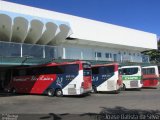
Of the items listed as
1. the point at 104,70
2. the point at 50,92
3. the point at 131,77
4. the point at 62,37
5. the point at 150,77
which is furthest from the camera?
the point at 150,77

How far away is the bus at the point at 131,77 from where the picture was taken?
95.2ft

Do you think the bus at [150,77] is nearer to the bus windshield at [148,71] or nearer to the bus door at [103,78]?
the bus windshield at [148,71]

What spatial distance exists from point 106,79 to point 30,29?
312 inches

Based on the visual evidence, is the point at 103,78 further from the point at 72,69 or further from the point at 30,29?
the point at 30,29

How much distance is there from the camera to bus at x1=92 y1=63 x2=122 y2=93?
25.9 m

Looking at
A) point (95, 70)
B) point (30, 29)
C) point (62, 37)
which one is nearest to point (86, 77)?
point (95, 70)

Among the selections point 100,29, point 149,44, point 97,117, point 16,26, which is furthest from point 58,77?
point 149,44

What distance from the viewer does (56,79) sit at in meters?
24.0

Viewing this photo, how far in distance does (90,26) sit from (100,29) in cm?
184

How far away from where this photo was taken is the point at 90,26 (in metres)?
35.9

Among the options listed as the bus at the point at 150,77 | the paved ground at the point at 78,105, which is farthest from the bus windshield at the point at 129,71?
the paved ground at the point at 78,105

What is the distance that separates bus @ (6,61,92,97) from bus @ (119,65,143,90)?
6671mm

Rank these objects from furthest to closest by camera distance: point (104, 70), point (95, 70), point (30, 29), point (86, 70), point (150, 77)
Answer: point (150, 77), point (30, 29), point (95, 70), point (104, 70), point (86, 70)

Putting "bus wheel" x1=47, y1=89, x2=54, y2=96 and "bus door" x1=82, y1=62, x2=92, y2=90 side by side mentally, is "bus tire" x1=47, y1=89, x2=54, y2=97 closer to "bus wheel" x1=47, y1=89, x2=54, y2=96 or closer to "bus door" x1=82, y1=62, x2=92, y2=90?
"bus wheel" x1=47, y1=89, x2=54, y2=96
